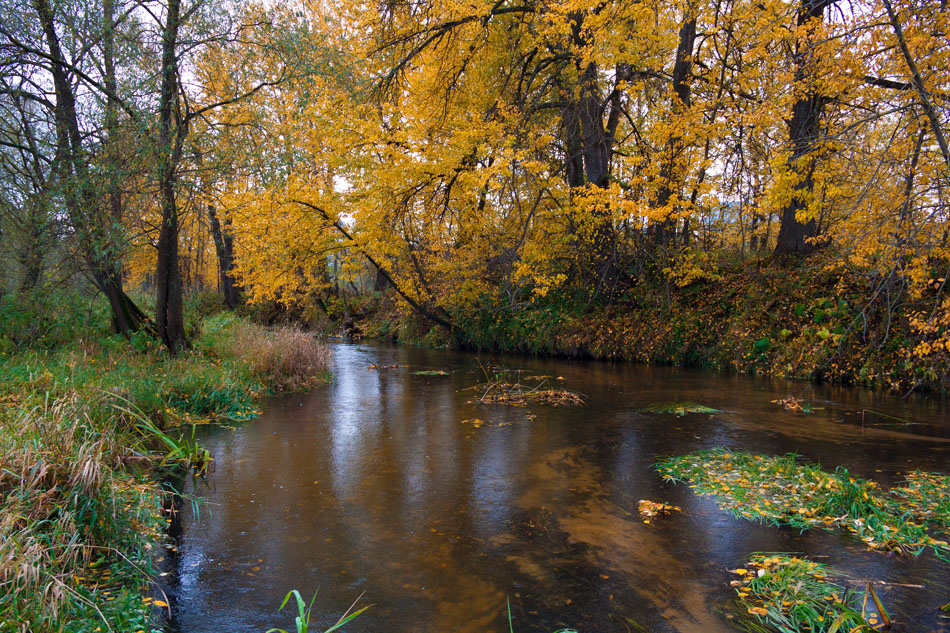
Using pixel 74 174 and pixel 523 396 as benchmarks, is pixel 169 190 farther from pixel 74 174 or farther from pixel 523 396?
pixel 523 396

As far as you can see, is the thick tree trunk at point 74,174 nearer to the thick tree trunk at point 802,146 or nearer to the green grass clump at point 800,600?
the green grass clump at point 800,600

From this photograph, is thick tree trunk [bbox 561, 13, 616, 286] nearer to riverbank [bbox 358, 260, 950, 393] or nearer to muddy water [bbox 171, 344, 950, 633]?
riverbank [bbox 358, 260, 950, 393]

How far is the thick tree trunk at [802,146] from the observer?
8.74 meters

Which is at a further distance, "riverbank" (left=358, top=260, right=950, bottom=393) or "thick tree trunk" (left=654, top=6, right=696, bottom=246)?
"thick tree trunk" (left=654, top=6, right=696, bottom=246)

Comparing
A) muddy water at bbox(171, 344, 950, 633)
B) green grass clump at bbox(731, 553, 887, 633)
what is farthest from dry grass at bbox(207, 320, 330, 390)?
green grass clump at bbox(731, 553, 887, 633)

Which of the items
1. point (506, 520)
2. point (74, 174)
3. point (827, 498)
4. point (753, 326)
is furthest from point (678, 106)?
point (74, 174)

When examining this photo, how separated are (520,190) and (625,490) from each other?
11786 mm

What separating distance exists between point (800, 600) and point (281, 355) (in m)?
10.1

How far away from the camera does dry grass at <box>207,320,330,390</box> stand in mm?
11258

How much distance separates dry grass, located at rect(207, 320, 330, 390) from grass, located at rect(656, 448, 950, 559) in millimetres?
7808

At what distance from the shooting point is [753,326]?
13.0 meters

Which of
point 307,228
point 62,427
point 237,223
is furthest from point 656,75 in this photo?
point 62,427

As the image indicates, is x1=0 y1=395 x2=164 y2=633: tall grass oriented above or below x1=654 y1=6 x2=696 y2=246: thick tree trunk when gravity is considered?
below

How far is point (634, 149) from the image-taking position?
16.5 meters
